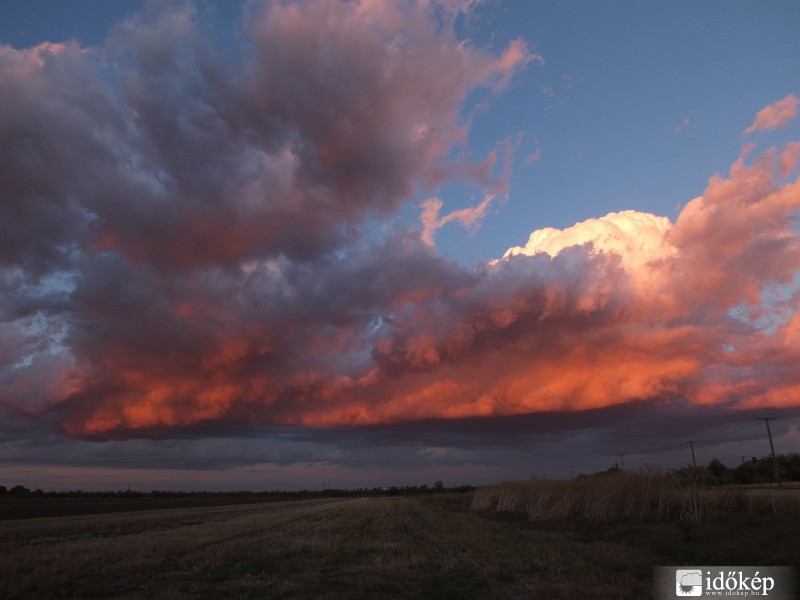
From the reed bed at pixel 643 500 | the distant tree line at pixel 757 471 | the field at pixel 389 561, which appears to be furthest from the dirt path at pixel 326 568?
the distant tree line at pixel 757 471

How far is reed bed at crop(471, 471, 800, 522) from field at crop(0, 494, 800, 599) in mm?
1459

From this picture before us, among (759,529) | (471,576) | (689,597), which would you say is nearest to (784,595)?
(689,597)

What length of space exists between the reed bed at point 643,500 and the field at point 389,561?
146cm

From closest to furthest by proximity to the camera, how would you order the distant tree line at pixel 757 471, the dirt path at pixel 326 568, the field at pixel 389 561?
the dirt path at pixel 326 568
the field at pixel 389 561
the distant tree line at pixel 757 471

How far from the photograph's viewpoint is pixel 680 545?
21.7m

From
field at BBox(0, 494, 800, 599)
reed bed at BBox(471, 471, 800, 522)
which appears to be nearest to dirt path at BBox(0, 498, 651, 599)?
field at BBox(0, 494, 800, 599)

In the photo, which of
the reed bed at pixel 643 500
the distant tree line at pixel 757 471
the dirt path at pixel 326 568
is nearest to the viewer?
the dirt path at pixel 326 568

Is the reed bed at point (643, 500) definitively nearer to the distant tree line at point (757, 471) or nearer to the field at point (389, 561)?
the field at point (389, 561)

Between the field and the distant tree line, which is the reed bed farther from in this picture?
the distant tree line

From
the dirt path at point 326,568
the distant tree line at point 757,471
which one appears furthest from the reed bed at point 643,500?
the distant tree line at point 757,471

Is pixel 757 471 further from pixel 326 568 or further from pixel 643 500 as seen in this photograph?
pixel 326 568

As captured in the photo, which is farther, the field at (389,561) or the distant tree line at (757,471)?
the distant tree line at (757,471)

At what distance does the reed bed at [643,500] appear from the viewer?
27875 mm

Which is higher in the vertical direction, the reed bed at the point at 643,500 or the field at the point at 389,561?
the reed bed at the point at 643,500
